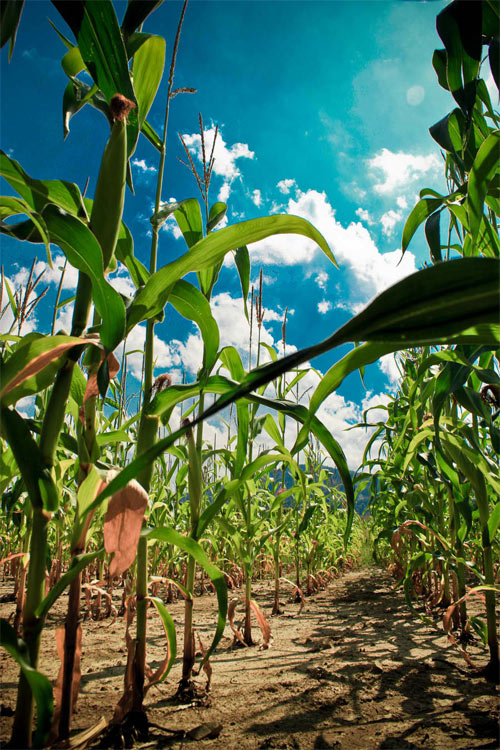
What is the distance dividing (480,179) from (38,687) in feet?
3.50

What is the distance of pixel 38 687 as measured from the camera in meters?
0.48

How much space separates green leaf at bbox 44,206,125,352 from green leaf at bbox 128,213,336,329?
9 centimetres

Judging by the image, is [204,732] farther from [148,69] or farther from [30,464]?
[148,69]

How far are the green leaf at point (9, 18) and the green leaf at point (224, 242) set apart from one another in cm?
36

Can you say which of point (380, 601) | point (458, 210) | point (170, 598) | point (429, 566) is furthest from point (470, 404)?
point (170, 598)

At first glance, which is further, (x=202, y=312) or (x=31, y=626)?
(x=202, y=312)

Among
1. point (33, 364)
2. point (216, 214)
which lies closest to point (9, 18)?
point (33, 364)

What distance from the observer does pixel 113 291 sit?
56 centimetres

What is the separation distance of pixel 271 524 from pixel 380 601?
2.93 feet

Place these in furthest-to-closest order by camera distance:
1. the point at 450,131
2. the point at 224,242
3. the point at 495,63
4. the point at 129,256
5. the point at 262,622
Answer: the point at 262,622 < the point at 450,131 < the point at 129,256 < the point at 495,63 < the point at 224,242

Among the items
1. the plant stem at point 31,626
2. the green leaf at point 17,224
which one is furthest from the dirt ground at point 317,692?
the green leaf at point 17,224

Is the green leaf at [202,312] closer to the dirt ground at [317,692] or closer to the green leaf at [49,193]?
the green leaf at [49,193]

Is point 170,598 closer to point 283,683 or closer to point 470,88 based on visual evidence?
point 283,683

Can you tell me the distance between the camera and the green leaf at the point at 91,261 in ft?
1.77
